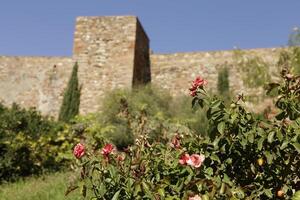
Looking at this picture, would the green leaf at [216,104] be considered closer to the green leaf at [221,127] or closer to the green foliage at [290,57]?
the green leaf at [221,127]

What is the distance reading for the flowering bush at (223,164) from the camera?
110 inches

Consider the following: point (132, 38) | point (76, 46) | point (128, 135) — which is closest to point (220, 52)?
point (132, 38)

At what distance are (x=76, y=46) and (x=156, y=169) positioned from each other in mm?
14842

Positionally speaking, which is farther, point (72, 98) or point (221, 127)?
point (72, 98)

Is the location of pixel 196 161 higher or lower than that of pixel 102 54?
lower

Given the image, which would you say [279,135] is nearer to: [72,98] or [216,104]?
[216,104]

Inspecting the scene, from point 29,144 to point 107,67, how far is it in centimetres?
803

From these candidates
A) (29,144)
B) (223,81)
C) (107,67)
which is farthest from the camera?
(223,81)

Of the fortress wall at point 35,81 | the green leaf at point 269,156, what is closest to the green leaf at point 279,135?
the green leaf at point 269,156

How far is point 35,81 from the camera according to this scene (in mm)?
19375

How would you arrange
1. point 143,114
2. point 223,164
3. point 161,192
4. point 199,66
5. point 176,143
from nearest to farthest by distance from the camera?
point 161,192 < point 223,164 < point 176,143 < point 143,114 < point 199,66

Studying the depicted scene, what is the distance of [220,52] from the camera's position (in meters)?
18.6

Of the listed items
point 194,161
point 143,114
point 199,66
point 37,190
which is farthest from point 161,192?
point 199,66

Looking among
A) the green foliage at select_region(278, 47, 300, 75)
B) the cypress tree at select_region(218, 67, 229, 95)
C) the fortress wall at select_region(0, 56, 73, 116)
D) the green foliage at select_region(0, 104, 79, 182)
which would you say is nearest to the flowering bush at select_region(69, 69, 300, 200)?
the green foliage at select_region(0, 104, 79, 182)
